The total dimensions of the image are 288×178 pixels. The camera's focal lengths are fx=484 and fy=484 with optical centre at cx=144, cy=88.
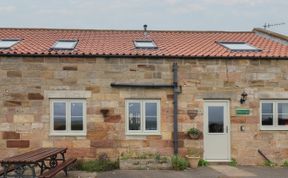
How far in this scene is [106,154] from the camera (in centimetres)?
1509

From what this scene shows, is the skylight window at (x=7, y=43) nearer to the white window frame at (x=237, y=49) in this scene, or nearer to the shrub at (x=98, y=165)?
the shrub at (x=98, y=165)

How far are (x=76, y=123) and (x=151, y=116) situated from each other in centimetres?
239

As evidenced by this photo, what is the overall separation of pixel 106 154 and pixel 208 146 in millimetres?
3309

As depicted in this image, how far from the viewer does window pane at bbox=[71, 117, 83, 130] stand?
1524cm

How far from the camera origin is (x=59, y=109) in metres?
15.2

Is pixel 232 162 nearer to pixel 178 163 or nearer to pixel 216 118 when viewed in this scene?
pixel 216 118

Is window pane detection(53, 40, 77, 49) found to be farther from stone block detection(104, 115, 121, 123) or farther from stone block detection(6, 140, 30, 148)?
stone block detection(6, 140, 30, 148)

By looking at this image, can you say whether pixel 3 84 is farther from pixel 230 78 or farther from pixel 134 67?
pixel 230 78

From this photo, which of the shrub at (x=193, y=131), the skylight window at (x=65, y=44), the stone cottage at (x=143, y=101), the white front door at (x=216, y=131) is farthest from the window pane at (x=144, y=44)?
the shrub at (x=193, y=131)

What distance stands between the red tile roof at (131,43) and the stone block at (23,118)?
1.92m

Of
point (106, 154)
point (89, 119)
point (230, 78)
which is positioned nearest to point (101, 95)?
point (89, 119)

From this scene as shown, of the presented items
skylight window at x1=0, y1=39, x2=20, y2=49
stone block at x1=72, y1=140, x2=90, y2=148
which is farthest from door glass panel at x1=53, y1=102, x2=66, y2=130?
skylight window at x1=0, y1=39, x2=20, y2=49

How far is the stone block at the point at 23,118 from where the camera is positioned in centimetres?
1501

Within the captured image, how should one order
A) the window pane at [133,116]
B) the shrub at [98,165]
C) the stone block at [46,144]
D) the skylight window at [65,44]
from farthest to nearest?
the skylight window at [65,44] → the window pane at [133,116] → the stone block at [46,144] → the shrub at [98,165]
